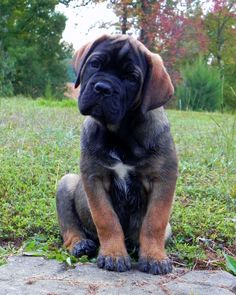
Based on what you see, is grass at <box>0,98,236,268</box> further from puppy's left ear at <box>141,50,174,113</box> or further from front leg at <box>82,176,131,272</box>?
puppy's left ear at <box>141,50,174,113</box>

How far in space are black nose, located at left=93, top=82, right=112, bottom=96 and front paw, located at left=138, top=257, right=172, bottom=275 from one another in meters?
1.06

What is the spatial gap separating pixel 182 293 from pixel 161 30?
22720 millimetres

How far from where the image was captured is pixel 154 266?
11.2ft

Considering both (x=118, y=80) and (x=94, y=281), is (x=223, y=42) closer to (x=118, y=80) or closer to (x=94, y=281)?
(x=118, y=80)

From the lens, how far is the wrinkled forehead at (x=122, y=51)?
3.51m

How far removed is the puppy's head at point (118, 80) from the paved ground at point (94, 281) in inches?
37.5

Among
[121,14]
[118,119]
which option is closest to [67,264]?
[118,119]

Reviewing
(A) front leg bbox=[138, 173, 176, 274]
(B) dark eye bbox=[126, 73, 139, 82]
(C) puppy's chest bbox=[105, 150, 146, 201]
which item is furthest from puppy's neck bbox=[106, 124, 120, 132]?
(A) front leg bbox=[138, 173, 176, 274]

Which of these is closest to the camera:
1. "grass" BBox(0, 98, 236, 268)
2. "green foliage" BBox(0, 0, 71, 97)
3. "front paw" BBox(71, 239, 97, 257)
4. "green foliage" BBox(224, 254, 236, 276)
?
"green foliage" BBox(224, 254, 236, 276)

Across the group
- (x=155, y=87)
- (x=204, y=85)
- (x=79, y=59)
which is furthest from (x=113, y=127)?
(x=204, y=85)

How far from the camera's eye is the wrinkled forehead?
351 centimetres

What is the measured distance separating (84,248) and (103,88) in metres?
1.11

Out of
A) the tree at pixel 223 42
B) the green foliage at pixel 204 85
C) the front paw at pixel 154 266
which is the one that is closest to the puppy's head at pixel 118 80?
the front paw at pixel 154 266

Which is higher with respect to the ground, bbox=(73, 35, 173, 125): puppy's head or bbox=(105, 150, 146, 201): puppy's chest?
bbox=(73, 35, 173, 125): puppy's head
